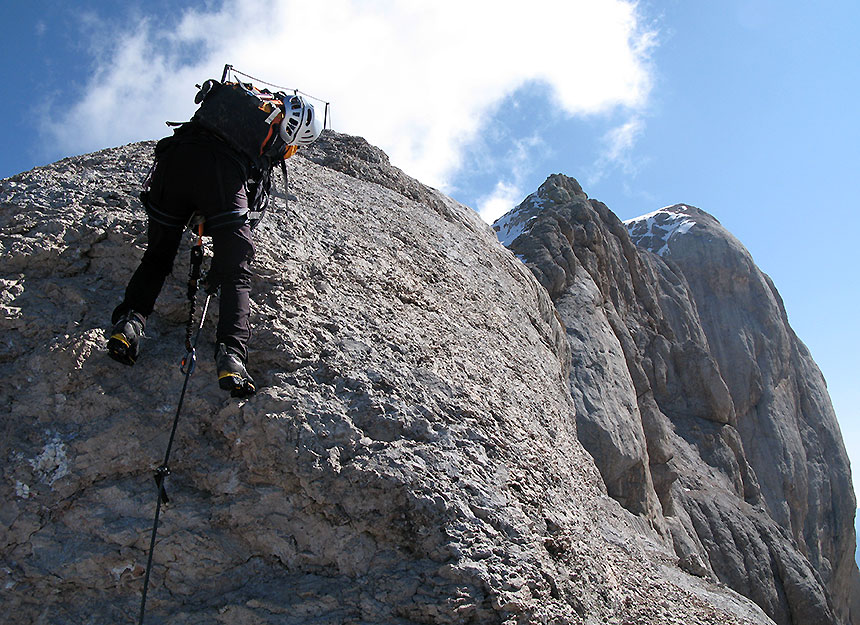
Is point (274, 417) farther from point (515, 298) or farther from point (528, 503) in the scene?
point (515, 298)

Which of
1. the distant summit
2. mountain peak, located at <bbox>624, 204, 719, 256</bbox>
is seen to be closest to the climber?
the distant summit

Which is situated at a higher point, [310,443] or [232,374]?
[232,374]

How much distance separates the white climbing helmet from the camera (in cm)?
415

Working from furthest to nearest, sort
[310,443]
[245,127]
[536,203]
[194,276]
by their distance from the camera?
[536,203], [245,127], [194,276], [310,443]

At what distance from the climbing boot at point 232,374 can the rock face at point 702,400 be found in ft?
19.1

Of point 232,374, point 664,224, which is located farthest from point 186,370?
point 664,224

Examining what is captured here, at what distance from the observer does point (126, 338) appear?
3.39 metres

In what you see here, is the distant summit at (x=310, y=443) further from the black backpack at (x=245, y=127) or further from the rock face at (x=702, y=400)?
the rock face at (x=702, y=400)

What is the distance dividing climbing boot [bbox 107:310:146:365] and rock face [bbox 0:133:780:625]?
26 centimetres

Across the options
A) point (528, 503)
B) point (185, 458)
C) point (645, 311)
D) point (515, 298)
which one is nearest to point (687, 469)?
point (645, 311)

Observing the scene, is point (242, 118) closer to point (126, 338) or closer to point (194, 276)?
point (194, 276)

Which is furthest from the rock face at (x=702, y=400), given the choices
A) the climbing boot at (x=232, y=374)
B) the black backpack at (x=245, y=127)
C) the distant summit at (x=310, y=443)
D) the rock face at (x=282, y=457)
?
the black backpack at (x=245, y=127)

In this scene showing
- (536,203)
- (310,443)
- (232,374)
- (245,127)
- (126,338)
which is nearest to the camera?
(232,374)

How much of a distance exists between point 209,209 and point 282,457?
1480 millimetres
